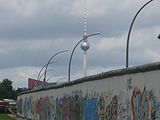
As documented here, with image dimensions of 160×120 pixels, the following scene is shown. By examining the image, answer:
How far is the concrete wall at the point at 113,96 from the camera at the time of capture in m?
15.0

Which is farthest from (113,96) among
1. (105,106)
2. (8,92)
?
(8,92)

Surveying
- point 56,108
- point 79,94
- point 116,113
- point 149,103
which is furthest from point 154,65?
point 56,108

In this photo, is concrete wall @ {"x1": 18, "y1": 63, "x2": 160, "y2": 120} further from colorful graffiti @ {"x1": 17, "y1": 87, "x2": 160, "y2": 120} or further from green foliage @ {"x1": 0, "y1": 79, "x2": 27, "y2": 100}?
green foliage @ {"x1": 0, "y1": 79, "x2": 27, "y2": 100}

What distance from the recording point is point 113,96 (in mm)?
19562

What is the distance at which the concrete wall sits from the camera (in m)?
15.0

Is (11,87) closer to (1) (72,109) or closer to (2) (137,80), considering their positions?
(1) (72,109)

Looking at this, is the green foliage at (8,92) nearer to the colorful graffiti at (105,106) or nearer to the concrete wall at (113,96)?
the colorful graffiti at (105,106)

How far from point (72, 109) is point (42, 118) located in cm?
1453

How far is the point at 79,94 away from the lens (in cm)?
2669

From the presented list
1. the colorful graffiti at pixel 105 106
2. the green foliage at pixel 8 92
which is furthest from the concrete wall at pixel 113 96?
the green foliage at pixel 8 92

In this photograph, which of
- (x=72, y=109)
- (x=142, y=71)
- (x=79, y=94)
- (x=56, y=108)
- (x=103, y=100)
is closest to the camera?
(x=142, y=71)

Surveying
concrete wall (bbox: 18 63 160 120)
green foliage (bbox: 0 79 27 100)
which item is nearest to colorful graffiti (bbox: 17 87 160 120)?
concrete wall (bbox: 18 63 160 120)

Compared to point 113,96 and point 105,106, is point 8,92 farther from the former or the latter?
point 113,96

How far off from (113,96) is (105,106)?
126cm
